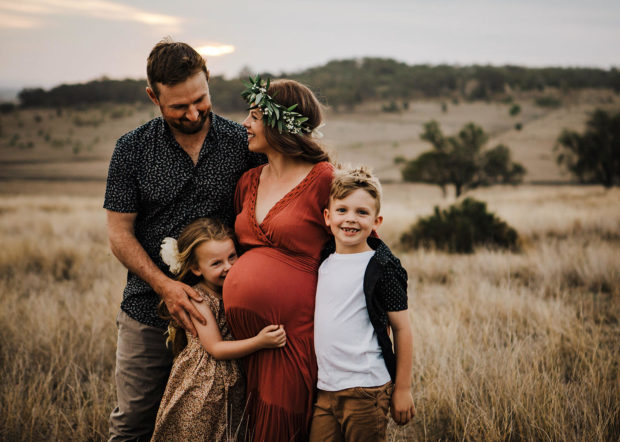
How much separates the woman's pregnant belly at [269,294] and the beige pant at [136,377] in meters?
0.71

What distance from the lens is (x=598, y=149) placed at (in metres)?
21.8

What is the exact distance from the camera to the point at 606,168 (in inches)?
855

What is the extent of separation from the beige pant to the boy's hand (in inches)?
62.8

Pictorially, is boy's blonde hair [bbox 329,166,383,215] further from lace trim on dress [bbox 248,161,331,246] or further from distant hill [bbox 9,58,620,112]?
distant hill [bbox 9,58,620,112]

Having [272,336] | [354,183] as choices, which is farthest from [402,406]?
[354,183]

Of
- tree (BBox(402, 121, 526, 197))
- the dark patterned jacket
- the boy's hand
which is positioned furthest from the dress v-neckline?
tree (BBox(402, 121, 526, 197))

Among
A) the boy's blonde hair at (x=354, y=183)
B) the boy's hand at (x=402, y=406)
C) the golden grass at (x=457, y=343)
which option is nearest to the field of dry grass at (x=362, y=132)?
the golden grass at (x=457, y=343)

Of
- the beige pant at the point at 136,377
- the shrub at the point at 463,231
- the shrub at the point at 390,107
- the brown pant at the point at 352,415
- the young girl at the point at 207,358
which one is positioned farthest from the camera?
the shrub at the point at 390,107

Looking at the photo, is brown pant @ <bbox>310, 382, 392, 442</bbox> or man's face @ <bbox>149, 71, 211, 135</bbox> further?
man's face @ <bbox>149, 71, 211, 135</bbox>

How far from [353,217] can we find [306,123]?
0.83 metres

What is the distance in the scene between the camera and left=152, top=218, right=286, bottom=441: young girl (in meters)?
2.61

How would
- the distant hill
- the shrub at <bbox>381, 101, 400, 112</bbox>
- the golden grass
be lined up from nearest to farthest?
the golden grass < the distant hill < the shrub at <bbox>381, 101, 400, 112</bbox>

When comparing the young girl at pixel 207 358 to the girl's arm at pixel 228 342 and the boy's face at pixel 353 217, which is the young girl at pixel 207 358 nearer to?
the girl's arm at pixel 228 342

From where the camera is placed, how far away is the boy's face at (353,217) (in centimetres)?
251
